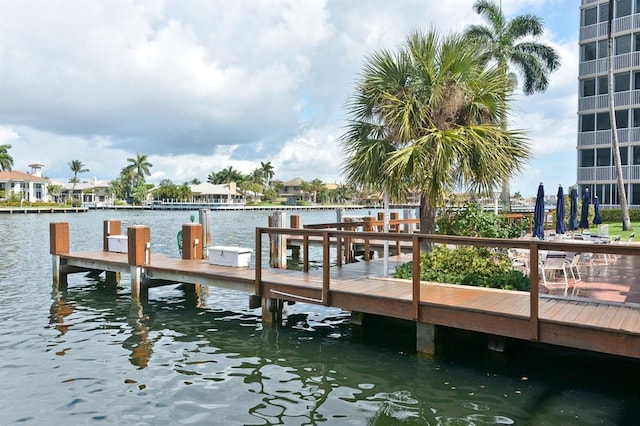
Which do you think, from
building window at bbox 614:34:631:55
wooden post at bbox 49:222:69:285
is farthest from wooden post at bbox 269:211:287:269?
building window at bbox 614:34:631:55

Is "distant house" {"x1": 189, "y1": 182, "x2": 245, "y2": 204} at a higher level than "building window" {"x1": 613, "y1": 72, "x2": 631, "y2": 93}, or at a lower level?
lower

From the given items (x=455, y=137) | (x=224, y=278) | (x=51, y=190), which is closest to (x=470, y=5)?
(x=455, y=137)

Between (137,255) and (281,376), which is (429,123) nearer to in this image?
(281,376)

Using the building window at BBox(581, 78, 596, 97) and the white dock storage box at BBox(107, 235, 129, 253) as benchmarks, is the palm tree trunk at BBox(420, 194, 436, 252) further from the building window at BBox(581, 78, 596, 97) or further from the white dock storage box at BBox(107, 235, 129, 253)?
the building window at BBox(581, 78, 596, 97)

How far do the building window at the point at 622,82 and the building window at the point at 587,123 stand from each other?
2.16 meters

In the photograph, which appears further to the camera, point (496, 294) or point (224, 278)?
point (224, 278)

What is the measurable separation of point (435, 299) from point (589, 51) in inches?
1260

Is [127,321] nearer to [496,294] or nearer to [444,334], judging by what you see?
[444,334]

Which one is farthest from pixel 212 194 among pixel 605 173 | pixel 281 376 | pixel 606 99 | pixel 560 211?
pixel 281 376

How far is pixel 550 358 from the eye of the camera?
7715 mm

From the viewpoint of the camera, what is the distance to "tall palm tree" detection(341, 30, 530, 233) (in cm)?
1027

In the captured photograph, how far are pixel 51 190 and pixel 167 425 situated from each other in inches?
4395

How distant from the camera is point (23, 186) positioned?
89.4m

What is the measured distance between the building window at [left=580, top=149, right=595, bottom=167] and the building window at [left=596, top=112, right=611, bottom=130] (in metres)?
1.60
